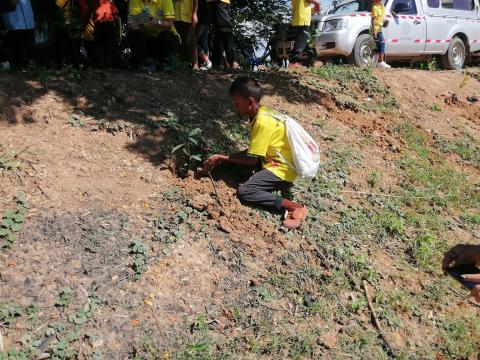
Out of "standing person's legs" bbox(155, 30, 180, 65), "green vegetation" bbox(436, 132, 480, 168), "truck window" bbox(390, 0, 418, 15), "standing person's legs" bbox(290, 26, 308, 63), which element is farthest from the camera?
"truck window" bbox(390, 0, 418, 15)

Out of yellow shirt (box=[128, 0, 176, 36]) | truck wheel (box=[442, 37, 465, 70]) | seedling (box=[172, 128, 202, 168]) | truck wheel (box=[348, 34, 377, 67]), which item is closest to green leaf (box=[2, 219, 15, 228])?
seedling (box=[172, 128, 202, 168])

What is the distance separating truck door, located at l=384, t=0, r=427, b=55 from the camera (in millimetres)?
10500

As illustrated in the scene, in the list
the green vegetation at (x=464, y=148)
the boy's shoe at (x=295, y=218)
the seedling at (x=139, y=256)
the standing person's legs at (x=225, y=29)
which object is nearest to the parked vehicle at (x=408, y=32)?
the standing person's legs at (x=225, y=29)

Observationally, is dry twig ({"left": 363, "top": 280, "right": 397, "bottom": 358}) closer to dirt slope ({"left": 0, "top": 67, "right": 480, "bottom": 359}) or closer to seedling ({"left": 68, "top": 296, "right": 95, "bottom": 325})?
dirt slope ({"left": 0, "top": 67, "right": 480, "bottom": 359})

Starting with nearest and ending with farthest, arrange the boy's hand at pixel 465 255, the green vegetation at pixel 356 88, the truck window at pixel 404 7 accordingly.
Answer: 1. the boy's hand at pixel 465 255
2. the green vegetation at pixel 356 88
3. the truck window at pixel 404 7

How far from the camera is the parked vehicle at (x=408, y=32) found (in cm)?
987

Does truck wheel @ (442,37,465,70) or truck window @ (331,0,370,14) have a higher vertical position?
truck window @ (331,0,370,14)

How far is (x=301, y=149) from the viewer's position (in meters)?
4.41

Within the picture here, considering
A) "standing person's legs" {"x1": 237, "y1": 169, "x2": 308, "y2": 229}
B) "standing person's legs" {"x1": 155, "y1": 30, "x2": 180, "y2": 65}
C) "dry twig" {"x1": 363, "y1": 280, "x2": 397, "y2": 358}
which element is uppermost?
"standing person's legs" {"x1": 155, "y1": 30, "x2": 180, "y2": 65}

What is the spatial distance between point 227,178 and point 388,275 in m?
1.67

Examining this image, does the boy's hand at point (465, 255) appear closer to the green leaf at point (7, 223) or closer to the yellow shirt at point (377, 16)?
the green leaf at point (7, 223)

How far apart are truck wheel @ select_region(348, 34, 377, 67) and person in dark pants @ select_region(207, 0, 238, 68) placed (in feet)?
8.04

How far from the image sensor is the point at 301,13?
26.1 ft

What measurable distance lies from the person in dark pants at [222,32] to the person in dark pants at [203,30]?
12 cm
